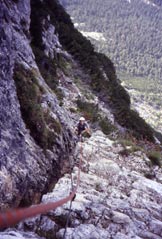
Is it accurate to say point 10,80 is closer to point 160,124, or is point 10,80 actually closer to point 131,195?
point 131,195

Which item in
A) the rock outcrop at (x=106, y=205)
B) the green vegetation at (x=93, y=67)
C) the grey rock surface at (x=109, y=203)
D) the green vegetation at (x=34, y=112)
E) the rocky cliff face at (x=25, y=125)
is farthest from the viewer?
the green vegetation at (x=93, y=67)

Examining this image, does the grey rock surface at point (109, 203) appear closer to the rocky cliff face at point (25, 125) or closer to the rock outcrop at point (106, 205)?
the rock outcrop at point (106, 205)

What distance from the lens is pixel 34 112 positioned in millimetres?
9391

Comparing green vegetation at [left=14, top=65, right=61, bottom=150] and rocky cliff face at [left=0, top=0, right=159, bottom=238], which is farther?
green vegetation at [left=14, top=65, right=61, bottom=150]

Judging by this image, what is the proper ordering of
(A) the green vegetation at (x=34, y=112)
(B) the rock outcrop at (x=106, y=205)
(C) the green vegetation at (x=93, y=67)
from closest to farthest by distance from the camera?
1. (B) the rock outcrop at (x=106, y=205)
2. (A) the green vegetation at (x=34, y=112)
3. (C) the green vegetation at (x=93, y=67)

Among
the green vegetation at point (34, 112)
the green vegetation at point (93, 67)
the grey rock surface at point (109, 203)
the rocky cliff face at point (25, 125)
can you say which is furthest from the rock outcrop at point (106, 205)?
the green vegetation at point (93, 67)

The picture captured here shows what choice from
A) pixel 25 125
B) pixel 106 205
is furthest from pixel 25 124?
pixel 106 205

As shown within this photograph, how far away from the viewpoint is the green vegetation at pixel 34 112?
921 centimetres

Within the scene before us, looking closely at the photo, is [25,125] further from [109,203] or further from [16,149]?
[109,203]

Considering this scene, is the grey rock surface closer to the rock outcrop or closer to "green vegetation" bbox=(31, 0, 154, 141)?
the rock outcrop

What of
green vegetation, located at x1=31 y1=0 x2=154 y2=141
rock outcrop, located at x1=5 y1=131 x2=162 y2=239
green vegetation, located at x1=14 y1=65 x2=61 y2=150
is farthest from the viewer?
green vegetation, located at x1=31 y1=0 x2=154 y2=141

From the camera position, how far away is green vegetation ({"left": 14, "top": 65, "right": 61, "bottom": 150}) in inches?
363

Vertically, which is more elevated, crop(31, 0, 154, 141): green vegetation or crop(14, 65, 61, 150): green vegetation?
crop(14, 65, 61, 150): green vegetation

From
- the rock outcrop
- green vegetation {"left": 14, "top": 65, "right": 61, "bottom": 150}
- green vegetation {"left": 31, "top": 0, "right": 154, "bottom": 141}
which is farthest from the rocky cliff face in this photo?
green vegetation {"left": 31, "top": 0, "right": 154, "bottom": 141}
